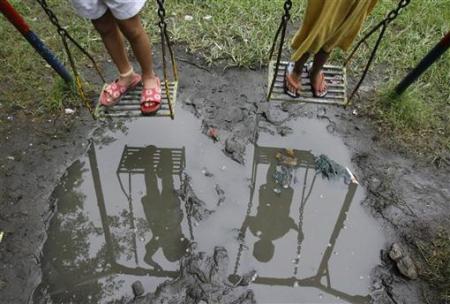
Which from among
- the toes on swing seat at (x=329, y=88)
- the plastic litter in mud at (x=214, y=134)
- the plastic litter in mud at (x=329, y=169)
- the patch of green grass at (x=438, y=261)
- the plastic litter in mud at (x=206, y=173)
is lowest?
the patch of green grass at (x=438, y=261)

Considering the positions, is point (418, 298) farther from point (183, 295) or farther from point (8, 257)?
A: point (8, 257)

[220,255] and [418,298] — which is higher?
[220,255]

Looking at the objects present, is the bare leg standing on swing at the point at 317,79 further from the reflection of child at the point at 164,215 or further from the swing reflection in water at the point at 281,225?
the reflection of child at the point at 164,215

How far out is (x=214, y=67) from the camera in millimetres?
3389

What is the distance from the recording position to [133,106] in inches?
A: 101

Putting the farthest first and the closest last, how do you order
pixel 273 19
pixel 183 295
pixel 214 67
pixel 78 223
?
1. pixel 273 19
2. pixel 214 67
3. pixel 78 223
4. pixel 183 295

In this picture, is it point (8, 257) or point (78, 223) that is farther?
point (78, 223)

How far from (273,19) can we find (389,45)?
3.51 feet

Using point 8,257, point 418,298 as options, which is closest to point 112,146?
point 8,257

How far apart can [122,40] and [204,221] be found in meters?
1.26

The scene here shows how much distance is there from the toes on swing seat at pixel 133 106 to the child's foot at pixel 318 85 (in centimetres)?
93

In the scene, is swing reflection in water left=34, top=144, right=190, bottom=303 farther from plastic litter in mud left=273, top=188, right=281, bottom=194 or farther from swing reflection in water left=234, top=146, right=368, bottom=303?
plastic litter in mud left=273, top=188, right=281, bottom=194

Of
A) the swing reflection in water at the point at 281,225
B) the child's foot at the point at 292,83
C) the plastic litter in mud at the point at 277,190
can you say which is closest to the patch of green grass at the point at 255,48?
the child's foot at the point at 292,83

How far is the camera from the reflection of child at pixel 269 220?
2412mm
